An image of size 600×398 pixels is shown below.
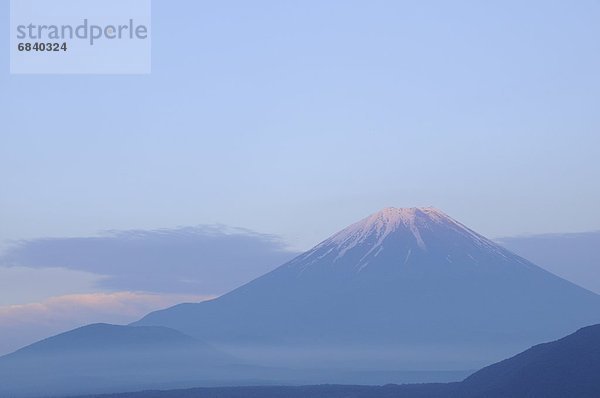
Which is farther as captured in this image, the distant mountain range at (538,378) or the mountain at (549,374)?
the distant mountain range at (538,378)

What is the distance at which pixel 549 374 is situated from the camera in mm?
90312

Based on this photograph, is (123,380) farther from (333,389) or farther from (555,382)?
(555,382)

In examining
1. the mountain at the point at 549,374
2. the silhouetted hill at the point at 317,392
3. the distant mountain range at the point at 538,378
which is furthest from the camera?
the silhouetted hill at the point at 317,392

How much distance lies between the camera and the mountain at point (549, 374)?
8644 centimetres

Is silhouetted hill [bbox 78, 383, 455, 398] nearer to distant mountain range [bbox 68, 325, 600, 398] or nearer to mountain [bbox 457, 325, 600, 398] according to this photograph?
distant mountain range [bbox 68, 325, 600, 398]

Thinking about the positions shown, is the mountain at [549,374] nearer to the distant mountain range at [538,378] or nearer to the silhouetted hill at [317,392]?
the distant mountain range at [538,378]

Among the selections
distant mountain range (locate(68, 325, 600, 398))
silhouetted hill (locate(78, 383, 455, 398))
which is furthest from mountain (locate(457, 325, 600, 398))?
silhouetted hill (locate(78, 383, 455, 398))

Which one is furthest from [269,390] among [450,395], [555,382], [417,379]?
[417,379]

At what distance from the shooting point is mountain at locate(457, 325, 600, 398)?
8644cm

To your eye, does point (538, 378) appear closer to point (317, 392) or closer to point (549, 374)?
point (549, 374)

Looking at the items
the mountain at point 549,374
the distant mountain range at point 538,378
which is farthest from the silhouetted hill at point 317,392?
the mountain at point 549,374

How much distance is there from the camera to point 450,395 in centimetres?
9619

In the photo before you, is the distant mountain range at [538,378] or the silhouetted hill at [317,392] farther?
the silhouetted hill at [317,392]

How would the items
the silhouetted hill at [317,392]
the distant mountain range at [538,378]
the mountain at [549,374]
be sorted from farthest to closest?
A: the silhouetted hill at [317,392] < the distant mountain range at [538,378] < the mountain at [549,374]
